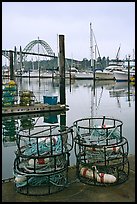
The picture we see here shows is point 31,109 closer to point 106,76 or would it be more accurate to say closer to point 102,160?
point 102,160

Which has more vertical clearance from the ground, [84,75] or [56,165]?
[84,75]

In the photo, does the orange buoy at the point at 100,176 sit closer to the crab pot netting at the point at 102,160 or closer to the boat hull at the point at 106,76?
the crab pot netting at the point at 102,160

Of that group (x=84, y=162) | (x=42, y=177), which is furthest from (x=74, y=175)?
(x=42, y=177)

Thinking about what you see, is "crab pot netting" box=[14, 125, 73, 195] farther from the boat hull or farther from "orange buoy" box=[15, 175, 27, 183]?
the boat hull

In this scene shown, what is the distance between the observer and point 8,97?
1920 centimetres

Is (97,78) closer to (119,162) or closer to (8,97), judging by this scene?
(8,97)

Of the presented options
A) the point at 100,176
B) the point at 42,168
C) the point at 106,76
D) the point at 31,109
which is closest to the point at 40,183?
the point at 42,168

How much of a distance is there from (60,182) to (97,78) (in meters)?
73.9

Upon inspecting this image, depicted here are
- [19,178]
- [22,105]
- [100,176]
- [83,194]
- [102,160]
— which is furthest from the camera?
[22,105]

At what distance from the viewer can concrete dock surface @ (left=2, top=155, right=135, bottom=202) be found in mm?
4438

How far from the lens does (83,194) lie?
4617mm

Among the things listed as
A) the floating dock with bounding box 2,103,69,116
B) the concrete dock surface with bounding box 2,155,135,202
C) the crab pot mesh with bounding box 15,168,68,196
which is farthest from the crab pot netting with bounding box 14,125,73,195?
the floating dock with bounding box 2,103,69,116

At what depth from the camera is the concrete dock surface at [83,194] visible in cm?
444

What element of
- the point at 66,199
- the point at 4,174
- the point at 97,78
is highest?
the point at 97,78
